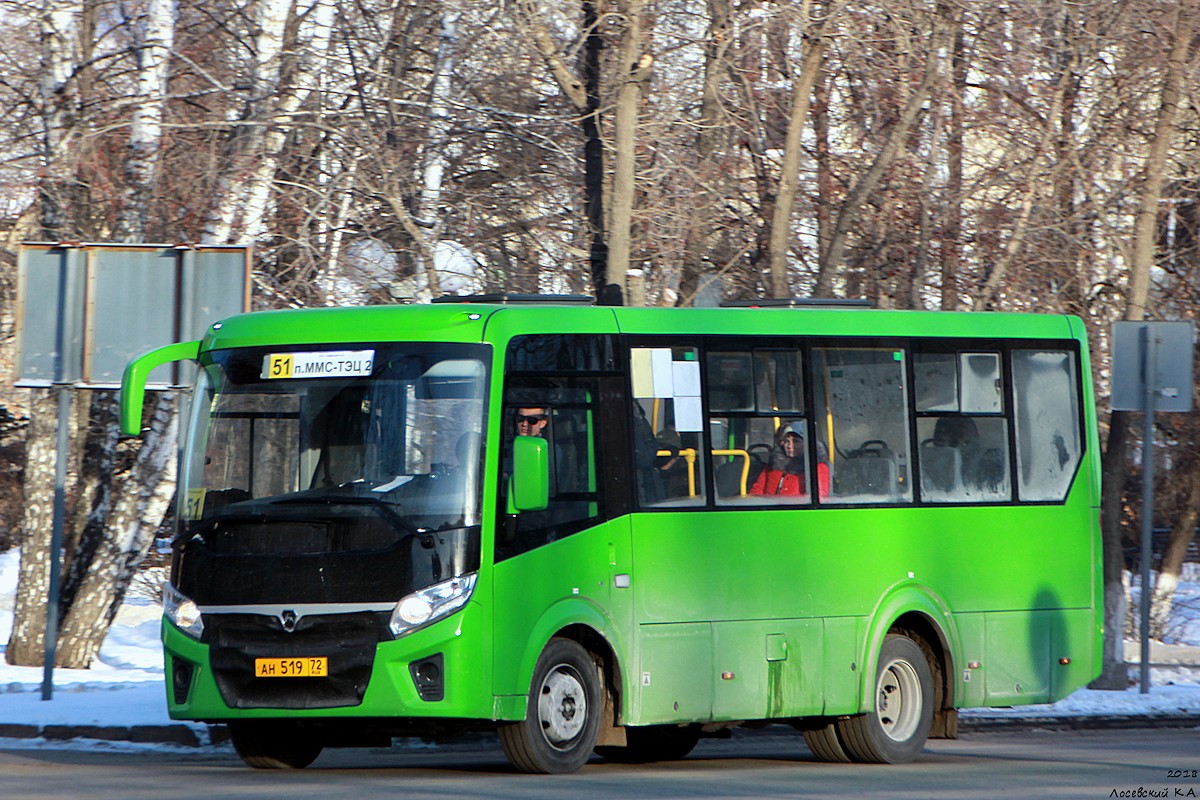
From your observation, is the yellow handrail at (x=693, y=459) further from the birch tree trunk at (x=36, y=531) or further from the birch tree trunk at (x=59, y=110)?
the birch tree trunk at (x=36, y=531)

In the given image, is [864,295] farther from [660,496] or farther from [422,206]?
[660,496]

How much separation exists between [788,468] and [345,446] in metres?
2.98

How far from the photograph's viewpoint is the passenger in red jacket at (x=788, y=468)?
1148cm

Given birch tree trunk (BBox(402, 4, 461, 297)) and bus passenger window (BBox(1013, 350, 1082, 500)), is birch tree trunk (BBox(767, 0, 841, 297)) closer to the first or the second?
birch tree trunk (BBox(402, 4, 461, 297))

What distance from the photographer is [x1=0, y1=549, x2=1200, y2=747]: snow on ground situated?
12.6 meters

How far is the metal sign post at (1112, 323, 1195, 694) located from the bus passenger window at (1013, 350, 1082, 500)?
369 centimetres

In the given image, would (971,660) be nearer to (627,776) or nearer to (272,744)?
(627,776)

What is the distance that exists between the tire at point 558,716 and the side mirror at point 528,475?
2.86ft

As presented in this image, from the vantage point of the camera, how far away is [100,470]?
1800 centimetres

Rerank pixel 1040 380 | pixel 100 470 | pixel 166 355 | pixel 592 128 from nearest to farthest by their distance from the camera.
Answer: pixel 166 355, pixel 1040 380, pixel 592 128, pixel 100 470

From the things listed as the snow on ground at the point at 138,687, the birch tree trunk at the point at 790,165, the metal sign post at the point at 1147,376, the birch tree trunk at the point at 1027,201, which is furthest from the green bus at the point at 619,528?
the birch tree trunk at the point at 1027,201

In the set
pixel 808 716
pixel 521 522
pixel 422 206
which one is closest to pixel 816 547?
pixel 808 716

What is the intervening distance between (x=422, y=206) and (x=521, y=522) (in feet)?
26.0

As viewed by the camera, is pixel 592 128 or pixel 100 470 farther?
pixel 100 470
